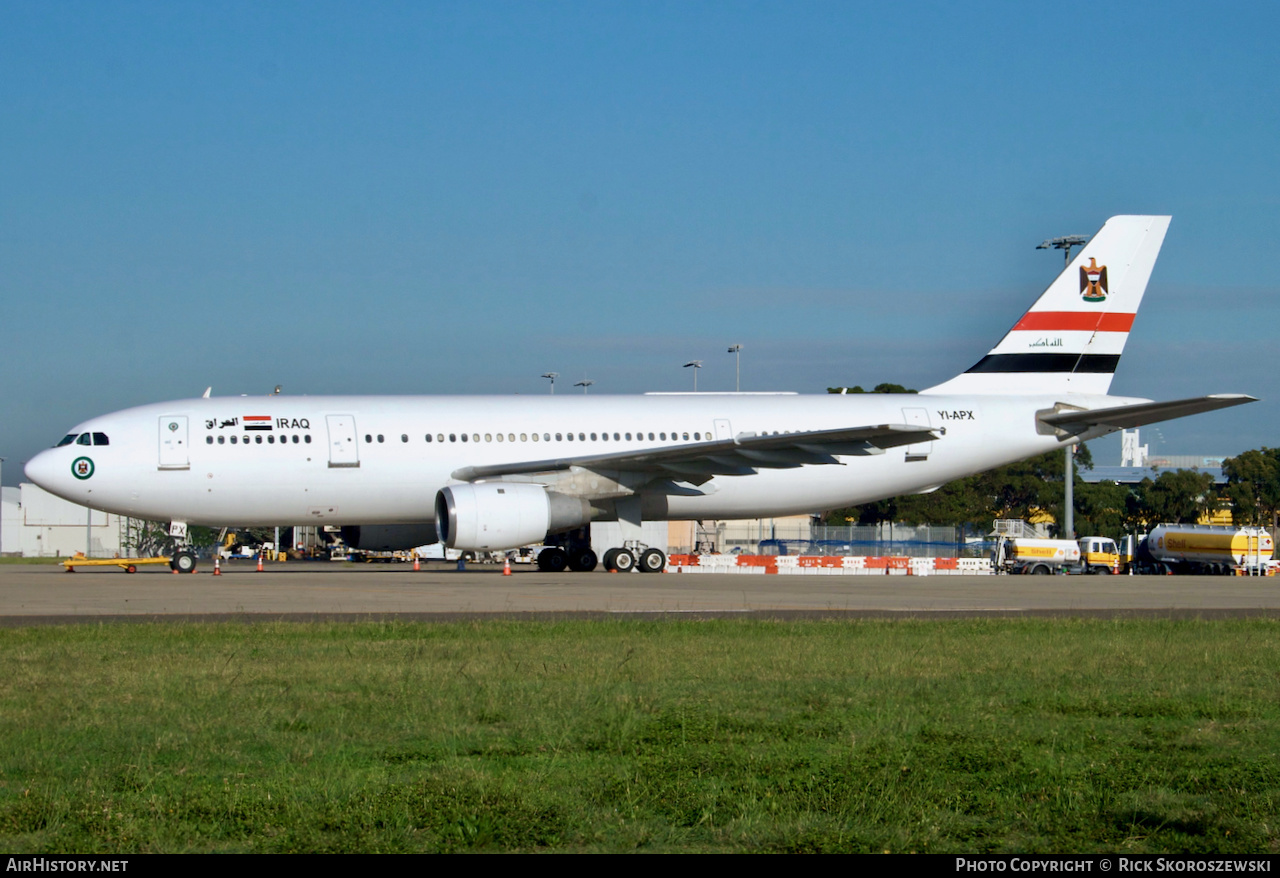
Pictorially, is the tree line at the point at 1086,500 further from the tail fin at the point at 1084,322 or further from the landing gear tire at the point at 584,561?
the landing gear tire at the point at 584,561

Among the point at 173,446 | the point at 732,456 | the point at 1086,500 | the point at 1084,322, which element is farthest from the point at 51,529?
the point at 1084,322

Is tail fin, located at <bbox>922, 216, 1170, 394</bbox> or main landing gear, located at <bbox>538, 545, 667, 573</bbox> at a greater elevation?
tail fin, located at <bbox>922, 216, 1170, 394</bbox>

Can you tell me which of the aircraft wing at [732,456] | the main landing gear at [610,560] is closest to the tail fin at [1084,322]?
the aircraft wing at [732,456]

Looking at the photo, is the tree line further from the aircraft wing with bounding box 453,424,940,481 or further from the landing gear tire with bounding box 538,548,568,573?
the aircraft wing with bounding box 453,424,940,481

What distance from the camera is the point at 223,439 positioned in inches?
1005

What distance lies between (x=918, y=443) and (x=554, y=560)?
8.37 meters

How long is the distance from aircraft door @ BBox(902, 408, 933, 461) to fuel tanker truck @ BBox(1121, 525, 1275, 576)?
25452mm

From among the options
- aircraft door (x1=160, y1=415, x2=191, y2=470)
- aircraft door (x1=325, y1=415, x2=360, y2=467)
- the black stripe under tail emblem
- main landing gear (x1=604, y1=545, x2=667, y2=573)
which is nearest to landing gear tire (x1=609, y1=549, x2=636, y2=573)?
main landing gear (x1=604, y1=545, x2=667, y2=573)

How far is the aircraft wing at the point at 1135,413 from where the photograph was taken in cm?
2572

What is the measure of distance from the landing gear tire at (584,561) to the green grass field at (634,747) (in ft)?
55.3

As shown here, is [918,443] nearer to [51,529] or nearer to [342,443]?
[342,443]

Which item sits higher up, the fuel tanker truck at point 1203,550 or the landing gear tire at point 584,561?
the landing gear tire at point 584,561

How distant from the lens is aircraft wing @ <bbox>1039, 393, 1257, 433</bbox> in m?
25.7
